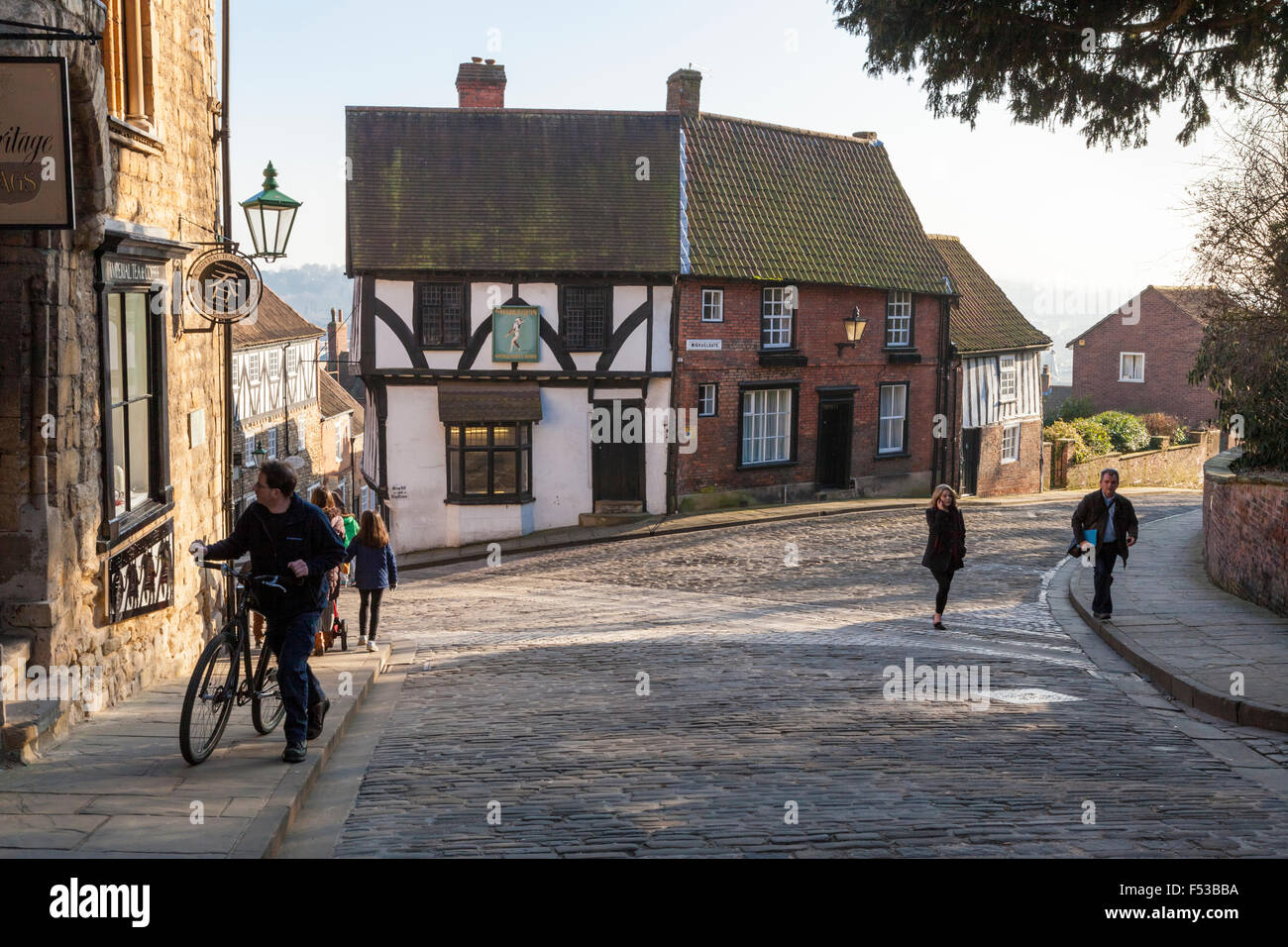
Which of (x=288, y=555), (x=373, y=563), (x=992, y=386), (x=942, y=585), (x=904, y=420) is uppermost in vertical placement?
(x=992, y=386)

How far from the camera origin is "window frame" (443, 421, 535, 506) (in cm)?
2511

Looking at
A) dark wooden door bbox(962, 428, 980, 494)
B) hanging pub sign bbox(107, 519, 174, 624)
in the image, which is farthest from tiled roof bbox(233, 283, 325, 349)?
hanging pub sign bbox(107, 519, 174, 624)

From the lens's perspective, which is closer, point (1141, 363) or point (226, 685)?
point (226, 685)

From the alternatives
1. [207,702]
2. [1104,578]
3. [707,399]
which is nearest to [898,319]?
[707,399]

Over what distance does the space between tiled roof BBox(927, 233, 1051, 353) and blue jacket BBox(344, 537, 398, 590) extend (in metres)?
24.0

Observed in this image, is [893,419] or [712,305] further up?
[712,305]

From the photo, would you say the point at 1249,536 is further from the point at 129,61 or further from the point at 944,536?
the point at 129,61

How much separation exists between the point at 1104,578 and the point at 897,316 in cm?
1852

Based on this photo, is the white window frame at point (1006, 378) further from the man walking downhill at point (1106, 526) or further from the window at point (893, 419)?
the man walking downhill at point (1106, 526)

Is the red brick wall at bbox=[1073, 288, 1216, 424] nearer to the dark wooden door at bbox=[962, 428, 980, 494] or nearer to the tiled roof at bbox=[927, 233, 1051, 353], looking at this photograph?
the tiled roof at bbox=[927, 233, 1051, 353]

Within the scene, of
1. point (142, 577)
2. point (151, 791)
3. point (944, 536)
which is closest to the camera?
point (151, 791)

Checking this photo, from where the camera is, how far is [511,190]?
26359 millimetres

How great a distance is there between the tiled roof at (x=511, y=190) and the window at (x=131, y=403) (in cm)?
1559
